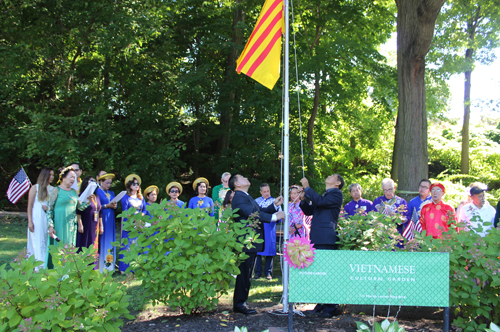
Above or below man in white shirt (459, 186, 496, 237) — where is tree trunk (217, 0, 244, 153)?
above

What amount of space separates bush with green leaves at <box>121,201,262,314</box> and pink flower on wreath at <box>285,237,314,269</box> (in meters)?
0.57

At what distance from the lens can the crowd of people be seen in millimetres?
4867

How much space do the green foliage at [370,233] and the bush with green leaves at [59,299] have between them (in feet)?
8.95

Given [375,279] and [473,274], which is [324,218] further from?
[473,274]

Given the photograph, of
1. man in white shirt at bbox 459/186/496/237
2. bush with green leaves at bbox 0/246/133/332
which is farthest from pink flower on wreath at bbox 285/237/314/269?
man in white shirt at bbox 459/186/496/237

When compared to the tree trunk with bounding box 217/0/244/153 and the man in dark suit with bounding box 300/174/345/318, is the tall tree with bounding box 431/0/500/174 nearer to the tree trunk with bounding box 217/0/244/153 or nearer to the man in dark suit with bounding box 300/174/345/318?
the tree trunk with bounding box 217/0/244/153

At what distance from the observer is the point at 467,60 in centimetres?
1465

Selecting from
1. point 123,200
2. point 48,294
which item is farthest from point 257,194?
point 48,294

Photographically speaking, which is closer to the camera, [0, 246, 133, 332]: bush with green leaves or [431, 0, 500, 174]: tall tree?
[0, 246, 133, 332]: bush with green leaves

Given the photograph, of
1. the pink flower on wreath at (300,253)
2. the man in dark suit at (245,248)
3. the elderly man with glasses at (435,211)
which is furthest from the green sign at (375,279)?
the elderly man with glasses at (435,211)

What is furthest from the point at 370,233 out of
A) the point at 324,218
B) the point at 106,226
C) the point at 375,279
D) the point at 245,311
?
the point at 106,226

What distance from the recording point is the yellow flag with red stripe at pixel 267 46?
488 cm

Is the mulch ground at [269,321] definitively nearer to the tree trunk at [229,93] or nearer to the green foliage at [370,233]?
the green foliage at [370,233]

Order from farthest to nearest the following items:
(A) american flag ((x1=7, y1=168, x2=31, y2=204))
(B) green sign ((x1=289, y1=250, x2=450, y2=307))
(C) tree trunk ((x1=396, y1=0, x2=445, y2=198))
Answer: (A) american flag ((x1=7, y1=168, x2=31, y2=204)), (C) tree trunk ((x1=396, y1=0, x2=445, y2=198)), (B) green sign ((x1=289, y1=250, x2=450, y2=307))
